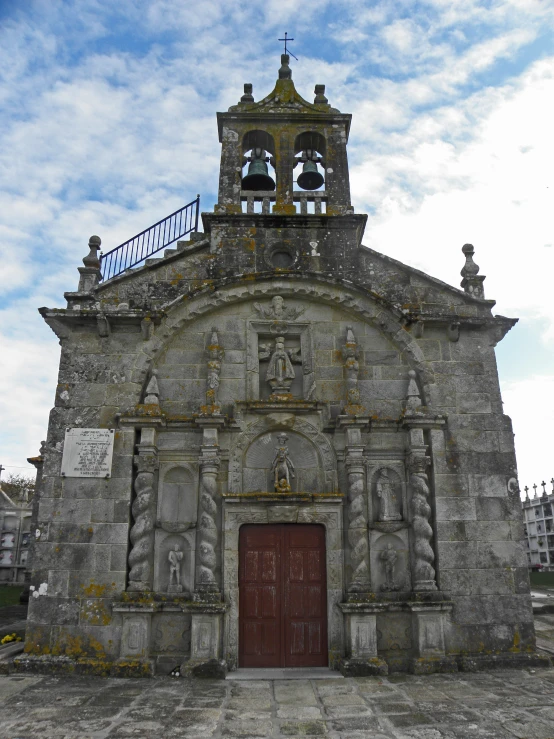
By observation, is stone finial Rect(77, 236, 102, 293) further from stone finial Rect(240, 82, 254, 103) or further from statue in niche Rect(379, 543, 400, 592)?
statue in niche Rect(379, 543, 400, 592)

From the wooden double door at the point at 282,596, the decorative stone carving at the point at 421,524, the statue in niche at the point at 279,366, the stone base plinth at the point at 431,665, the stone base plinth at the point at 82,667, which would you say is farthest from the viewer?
the statue in niche at the point at 279,366

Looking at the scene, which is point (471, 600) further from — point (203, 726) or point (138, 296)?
point (138, 296)

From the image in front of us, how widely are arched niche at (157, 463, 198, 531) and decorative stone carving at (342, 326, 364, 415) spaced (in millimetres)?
2612

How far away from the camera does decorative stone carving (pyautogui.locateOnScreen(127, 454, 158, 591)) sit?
7922 millimetres

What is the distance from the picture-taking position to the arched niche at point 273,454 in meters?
8.55

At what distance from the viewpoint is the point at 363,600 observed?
7.88 metres

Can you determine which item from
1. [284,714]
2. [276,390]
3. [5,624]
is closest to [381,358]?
[276,390]

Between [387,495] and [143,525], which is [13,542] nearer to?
[143,525]

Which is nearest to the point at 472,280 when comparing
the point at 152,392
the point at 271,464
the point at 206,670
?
the point at 271,464

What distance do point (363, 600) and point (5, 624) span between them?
707 centimetres

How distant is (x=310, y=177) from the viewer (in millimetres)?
10672

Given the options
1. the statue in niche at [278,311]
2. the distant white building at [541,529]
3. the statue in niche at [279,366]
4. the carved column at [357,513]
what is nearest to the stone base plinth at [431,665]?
the carved column at [357,513]

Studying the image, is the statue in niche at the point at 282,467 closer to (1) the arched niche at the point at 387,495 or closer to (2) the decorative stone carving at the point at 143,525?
(1) the arched niche at the point at 387,495

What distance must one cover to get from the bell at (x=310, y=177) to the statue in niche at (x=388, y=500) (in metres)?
5.57
